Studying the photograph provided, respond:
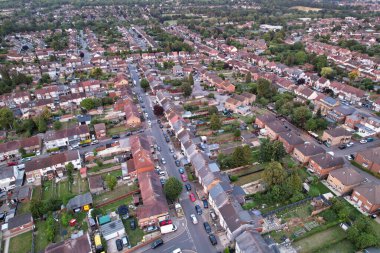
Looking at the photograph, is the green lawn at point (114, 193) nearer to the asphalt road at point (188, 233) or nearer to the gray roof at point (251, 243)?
the asphalt road at point (188, 233)

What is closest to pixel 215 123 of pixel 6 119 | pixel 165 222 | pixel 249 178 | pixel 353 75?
pixel 249 178

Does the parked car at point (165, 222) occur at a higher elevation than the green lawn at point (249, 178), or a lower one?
higher

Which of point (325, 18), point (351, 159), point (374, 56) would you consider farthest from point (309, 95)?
point (325, 18)

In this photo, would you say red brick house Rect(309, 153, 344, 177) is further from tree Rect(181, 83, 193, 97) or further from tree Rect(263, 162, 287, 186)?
tree Rect(181, 83, 193, 97)

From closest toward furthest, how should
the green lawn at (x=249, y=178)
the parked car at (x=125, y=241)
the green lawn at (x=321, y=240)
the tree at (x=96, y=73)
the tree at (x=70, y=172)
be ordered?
the green lawn at (x=321, y=240) → the parked car at (x=125, y=241) → the green lawn at (x=249, y=178) → the tree at (x=70, y=172) → the tree at (x=96, y=73)

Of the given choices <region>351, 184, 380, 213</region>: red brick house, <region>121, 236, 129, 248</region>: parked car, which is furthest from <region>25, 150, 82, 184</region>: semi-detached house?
<region>351, 184, 380, 213</region>: red brick house

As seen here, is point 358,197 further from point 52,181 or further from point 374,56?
point 374,56

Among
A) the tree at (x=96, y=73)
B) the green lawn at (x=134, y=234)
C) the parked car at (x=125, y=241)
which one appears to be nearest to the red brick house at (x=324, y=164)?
the green lawn at (x=134, y=234)
